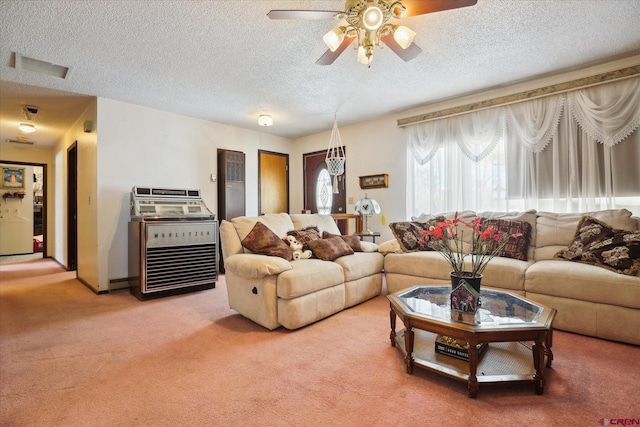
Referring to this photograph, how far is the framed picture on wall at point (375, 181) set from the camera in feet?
15.0

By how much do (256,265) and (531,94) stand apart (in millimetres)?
3416

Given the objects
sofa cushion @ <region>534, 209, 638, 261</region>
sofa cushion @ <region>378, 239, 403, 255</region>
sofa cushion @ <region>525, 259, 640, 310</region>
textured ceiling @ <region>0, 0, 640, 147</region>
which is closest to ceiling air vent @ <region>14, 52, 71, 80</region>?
textured ceiling @ <region>0, 0, 640, 147</region>

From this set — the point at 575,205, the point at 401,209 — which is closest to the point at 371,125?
the point at 401,209

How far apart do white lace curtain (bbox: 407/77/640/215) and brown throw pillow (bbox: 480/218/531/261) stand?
0.55 m

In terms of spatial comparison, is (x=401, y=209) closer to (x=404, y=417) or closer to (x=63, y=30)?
(x=404, y=417)

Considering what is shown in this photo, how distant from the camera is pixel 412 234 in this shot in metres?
3.46

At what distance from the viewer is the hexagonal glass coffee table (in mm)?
1526

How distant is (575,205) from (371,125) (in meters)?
2.80

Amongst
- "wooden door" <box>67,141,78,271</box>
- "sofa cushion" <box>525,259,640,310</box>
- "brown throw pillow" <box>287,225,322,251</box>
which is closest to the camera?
"sofa cushion" <box>525,259,640,310</box>

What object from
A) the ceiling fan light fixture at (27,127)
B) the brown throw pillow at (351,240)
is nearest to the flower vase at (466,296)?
the brown throw pillow at (351,240)

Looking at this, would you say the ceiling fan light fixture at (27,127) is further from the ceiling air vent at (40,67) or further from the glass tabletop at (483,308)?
the glass tabletop at (483,308)

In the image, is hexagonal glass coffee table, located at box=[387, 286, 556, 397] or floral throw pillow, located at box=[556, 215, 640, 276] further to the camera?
floral throw pillow, located at box=[556, 215, 640, 276]

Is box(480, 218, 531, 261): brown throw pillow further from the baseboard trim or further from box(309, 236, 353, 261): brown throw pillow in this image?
the baseboard trim

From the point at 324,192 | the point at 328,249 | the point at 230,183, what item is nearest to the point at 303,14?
the point at 328,249
